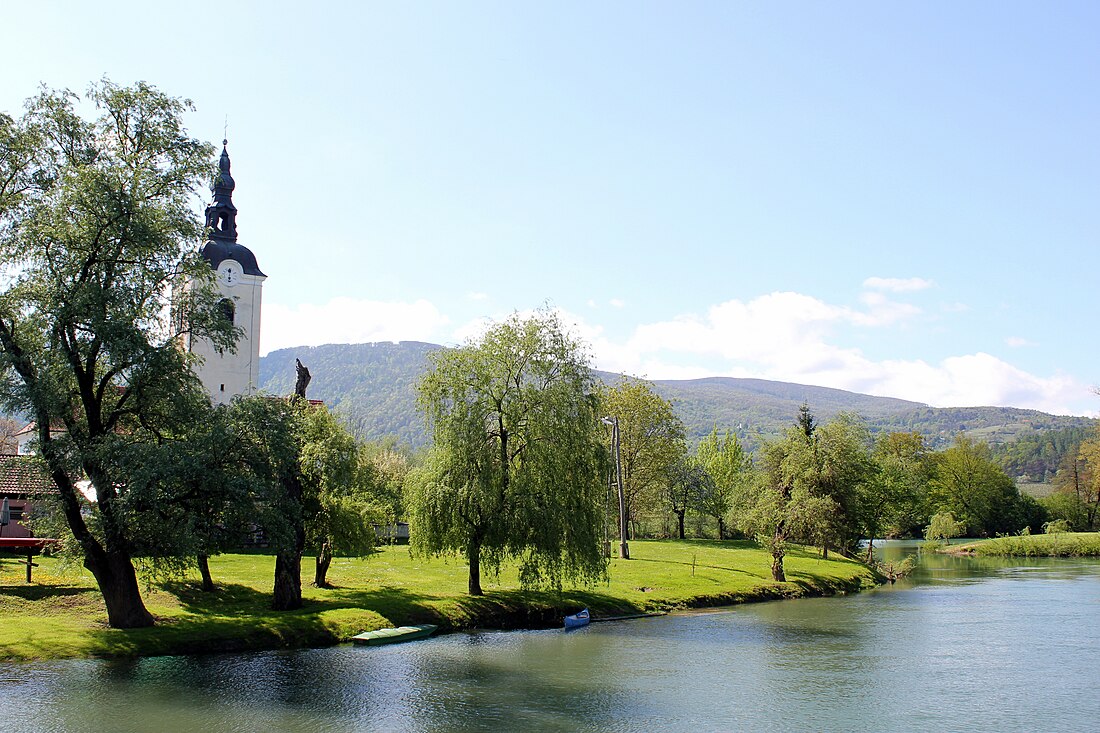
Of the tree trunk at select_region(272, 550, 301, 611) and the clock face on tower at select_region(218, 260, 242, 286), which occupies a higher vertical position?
the clock face on tower at select_region(218, 260, 242, 286)

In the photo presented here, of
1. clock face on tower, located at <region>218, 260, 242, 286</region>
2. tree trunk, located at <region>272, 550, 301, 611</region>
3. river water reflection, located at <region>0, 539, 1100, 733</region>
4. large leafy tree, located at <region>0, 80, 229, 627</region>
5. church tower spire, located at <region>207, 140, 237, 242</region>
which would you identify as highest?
church tower spire, located at <region>207, 140, 237, 242</region>

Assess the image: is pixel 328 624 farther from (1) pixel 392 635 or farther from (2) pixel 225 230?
(2) pixel 225 230

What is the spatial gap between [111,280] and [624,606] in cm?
2769

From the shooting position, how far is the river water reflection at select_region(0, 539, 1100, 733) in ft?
74.0

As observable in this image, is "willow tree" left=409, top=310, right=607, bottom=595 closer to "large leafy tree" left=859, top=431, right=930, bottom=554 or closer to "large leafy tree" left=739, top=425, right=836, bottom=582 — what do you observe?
"large leafy tree" left=739, top=425, right=836, bottom=582

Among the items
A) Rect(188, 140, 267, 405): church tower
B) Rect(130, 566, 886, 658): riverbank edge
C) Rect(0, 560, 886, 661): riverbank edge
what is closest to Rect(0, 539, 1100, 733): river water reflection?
Rect(0, 560, 886, 661): riverbank edge

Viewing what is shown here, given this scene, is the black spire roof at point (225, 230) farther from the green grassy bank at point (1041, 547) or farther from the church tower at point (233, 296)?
the green grassy bank at point (1041, 547)

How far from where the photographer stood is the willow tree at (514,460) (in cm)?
3912

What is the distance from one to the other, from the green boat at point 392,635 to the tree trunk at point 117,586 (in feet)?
25.3

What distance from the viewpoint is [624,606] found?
43.6 metres

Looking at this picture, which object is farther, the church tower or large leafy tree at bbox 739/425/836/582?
the church tower

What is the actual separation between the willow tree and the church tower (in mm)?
36416

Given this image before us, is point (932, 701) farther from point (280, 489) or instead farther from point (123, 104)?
point (123, 104)

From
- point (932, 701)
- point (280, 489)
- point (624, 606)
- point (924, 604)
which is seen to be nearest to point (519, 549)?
point (624, 606)
